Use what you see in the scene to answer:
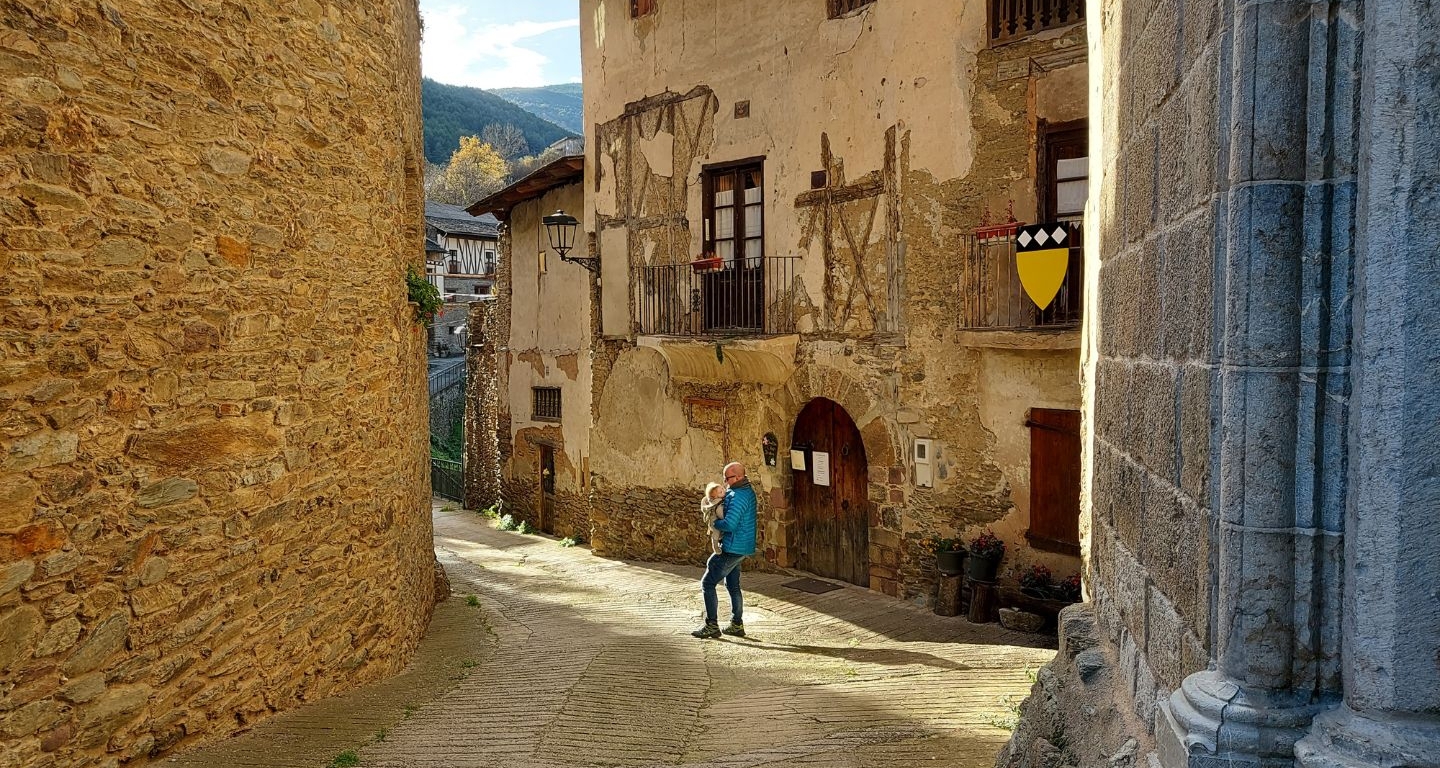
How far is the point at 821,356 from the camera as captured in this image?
35.8 ft

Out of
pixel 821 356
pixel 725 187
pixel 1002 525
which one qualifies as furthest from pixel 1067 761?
pixel 725 187

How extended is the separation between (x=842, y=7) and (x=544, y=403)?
875 centimetres

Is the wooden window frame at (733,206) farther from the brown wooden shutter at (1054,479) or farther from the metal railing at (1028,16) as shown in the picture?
the brown wooden shutter at (1054,479)

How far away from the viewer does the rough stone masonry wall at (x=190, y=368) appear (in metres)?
3.53

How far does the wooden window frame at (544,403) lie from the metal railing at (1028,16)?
31.3 ft

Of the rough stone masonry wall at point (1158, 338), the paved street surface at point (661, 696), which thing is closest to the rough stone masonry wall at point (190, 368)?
the paved street surface at point (661, 696)

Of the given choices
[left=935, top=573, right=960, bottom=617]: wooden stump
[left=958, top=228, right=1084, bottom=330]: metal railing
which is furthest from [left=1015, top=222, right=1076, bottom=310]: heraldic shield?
[left=935, top=573, right=960, bottom=617]: wooden stump

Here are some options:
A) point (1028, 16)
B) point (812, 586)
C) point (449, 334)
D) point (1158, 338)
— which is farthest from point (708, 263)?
point (449, 334)

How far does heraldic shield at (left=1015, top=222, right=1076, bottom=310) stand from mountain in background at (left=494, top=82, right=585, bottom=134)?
379 feet

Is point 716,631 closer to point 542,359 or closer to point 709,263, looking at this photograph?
point 709,263

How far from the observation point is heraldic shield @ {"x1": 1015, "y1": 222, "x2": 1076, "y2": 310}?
316 inches

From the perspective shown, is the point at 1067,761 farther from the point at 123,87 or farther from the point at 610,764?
the point at 123,87

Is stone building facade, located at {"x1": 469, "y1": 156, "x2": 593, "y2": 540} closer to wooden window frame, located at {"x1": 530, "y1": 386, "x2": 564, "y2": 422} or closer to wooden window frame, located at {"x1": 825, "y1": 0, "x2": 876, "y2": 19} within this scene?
wooden window frame, located at {"x1": 530, "y1": 386, "x2": 564, "y2": 422}

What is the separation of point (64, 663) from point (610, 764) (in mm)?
2279
